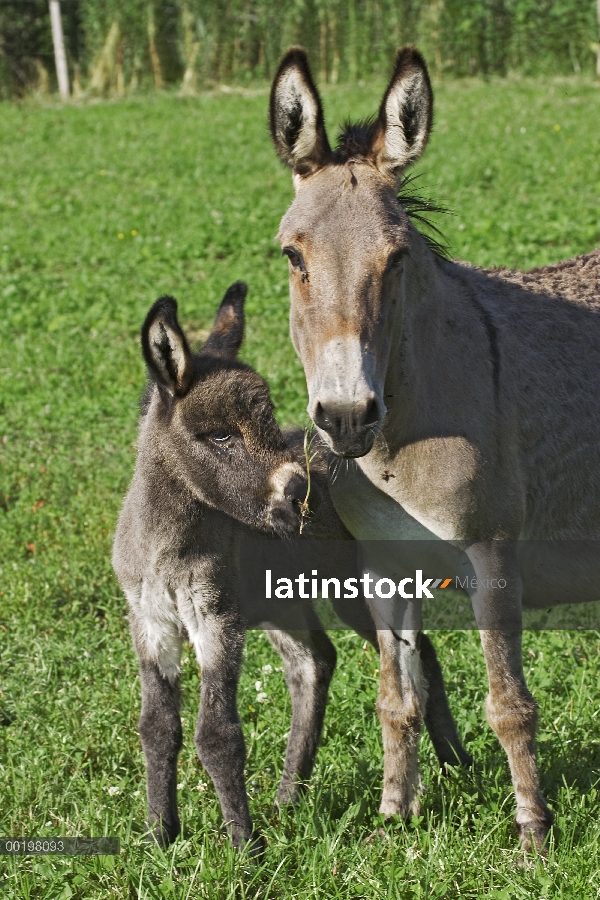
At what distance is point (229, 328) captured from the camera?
171 inches

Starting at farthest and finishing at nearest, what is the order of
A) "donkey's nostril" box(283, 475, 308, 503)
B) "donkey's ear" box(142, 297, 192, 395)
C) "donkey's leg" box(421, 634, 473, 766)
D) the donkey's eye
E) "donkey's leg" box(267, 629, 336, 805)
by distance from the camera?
1. "donkey's leg" box(421, 634, 473, 766)
2. "donkey's leg" box(267, 629, 336, 805)
3. "donkey's nostril" box(283, 475, 308, 503)
4. "donkey's ear" box(142, 297, 192, 395)
5. the donkey's eye

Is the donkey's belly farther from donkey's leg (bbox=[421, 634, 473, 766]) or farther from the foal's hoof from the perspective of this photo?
the foal's hoof

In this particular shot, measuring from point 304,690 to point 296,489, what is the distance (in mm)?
1030

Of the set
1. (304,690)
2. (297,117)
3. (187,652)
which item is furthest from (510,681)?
(297,117)

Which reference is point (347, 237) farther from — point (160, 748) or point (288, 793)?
point (288, 793)

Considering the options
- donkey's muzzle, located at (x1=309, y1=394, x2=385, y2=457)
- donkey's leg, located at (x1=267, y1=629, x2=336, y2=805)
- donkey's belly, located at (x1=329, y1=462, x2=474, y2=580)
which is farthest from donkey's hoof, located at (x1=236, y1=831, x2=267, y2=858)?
donkey's muzzle, located at (x1=309, y1=394, x2=385, y2=457)

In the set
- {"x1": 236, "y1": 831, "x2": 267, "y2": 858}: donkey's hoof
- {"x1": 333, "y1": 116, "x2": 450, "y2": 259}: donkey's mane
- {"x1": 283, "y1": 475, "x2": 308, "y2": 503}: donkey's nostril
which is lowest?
{"x1": 236, "y1": 831, "x2": 267, "y2": 858}: donkey's hoof

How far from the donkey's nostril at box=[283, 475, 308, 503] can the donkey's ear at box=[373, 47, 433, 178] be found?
1167 mm

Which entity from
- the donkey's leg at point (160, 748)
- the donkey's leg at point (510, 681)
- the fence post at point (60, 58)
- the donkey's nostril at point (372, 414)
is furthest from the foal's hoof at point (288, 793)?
the fence post at point (60, 58)

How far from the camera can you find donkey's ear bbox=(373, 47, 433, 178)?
3398 mm

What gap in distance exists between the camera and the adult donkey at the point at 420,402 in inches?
127

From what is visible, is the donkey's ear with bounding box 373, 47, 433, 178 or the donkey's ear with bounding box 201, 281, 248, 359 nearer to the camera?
the donkey's ear with bounding box 373, 47, 433, 178

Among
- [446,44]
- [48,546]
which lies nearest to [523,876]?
[48,546]

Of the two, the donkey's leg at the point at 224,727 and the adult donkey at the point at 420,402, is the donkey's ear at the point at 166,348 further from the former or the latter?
the donkey's leg at the point at 224,727
